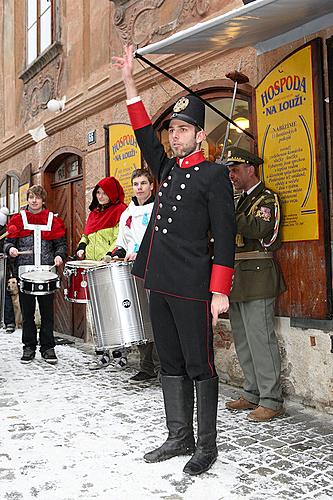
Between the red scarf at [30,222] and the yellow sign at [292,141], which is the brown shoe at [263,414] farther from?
the red scarf at [30,222]

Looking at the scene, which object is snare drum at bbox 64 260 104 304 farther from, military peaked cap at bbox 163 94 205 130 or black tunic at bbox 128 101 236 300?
military peaked cap at bbox 163 94 205 130

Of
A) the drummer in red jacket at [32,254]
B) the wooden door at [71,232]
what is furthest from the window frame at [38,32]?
the drummer in red jacket at [32,254]

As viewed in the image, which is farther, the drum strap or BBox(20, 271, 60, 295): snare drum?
the drum strap

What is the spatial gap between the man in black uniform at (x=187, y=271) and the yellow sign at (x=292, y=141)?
1403 millimetres

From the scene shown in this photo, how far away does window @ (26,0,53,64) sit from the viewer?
30.9 ft

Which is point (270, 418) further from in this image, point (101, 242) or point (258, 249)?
point (101, 242)

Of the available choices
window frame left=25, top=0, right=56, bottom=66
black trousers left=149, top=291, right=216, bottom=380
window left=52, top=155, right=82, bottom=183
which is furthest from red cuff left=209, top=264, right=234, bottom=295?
window frame left=25, top=0, right=56, bottom=66

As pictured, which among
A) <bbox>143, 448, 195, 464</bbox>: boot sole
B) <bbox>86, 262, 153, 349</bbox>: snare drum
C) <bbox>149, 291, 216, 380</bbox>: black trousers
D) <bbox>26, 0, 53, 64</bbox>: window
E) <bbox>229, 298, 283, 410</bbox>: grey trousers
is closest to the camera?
<bbox>149, 291, 216, 380</bbox>: black trousers

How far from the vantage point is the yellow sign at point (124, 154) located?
6.73 m

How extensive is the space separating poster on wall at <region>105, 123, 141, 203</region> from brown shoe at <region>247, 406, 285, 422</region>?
3400mm

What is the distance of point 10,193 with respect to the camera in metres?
11.5

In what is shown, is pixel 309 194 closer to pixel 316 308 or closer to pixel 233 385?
pixel 316 308

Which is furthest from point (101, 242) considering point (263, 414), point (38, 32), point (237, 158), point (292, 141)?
point (38, 32)

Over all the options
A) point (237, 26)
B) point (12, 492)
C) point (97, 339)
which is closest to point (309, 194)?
point (237, 26)
